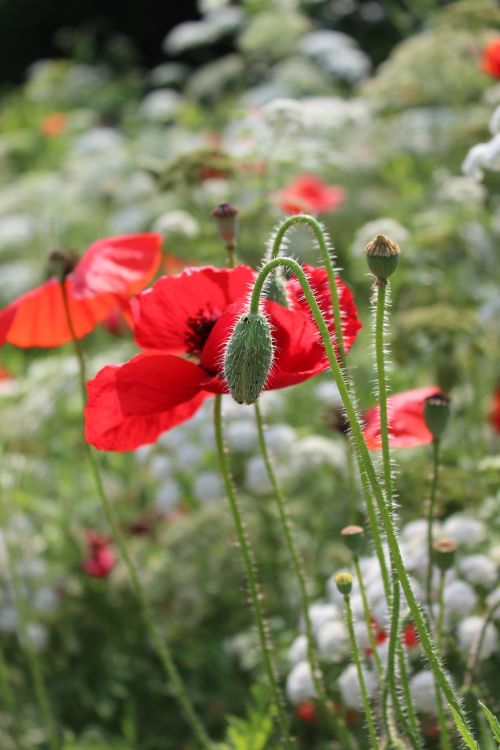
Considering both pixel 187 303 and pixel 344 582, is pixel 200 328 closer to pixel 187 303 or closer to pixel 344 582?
pixel 187 303

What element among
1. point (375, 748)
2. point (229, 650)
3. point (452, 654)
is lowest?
point (229, 650)

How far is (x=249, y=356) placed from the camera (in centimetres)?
117

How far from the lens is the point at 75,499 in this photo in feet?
10.6

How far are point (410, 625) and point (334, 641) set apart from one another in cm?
26

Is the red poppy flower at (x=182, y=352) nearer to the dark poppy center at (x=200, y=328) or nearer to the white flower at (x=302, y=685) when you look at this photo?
the dark poppy center at (x=200, y=328)

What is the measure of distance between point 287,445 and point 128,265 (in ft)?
3.06

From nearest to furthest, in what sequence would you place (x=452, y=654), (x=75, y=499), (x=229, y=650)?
1. (x=452, y=654)
2. (x=229, y=650)
3. (x=75, y=499)

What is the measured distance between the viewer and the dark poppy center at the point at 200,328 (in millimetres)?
1493

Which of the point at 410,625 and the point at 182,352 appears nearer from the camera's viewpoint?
the point at 182,352

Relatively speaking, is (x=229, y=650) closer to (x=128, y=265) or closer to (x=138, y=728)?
(x=138, y=728)

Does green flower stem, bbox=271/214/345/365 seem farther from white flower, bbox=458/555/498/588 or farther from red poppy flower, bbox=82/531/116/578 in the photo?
red poppy flower, bbox=82/531/116/578

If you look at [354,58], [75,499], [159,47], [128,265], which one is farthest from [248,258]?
[159,47]

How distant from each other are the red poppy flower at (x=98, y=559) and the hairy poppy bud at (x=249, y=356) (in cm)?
178

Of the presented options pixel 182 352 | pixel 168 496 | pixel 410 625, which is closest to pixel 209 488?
pixel 168 496
